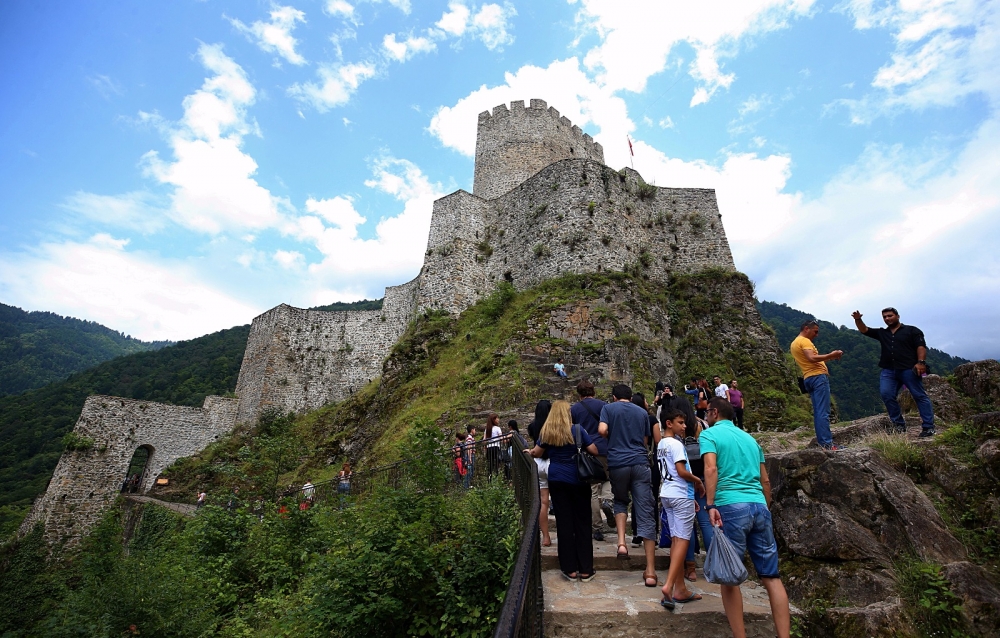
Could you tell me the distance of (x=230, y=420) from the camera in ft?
101

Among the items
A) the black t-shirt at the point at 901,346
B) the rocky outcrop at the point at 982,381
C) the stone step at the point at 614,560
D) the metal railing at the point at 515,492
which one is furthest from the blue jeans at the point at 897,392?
the metal railing at the point at 515,492

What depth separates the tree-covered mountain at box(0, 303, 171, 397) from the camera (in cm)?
7203

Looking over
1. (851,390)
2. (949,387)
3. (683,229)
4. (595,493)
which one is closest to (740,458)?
(595,493)

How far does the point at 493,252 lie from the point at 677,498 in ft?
63.0

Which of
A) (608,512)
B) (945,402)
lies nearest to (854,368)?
(945,402)

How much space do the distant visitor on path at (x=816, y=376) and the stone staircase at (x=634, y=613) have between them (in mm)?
2846

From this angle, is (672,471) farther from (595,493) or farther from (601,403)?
(595,493)

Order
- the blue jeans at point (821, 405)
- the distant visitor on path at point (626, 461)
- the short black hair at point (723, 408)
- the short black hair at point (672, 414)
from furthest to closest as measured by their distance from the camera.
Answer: the blue jeans at point (821, 405) < the distant visitor on path at point (626, 461) < the short black hair at point (672, 414) < the short black hair at point (723, 408)

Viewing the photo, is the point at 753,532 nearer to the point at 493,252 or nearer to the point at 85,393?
the point at 493,252

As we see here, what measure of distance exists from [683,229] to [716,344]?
6.70m

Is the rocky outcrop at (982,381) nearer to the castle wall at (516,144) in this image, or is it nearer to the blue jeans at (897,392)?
the blue jeans at (897,392)

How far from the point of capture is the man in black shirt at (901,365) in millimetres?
6582

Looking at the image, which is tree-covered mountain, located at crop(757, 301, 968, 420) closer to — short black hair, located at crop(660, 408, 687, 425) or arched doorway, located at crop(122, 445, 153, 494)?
short black hair, located at crop(660, 408, 687, 425)

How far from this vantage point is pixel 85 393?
4466cm
